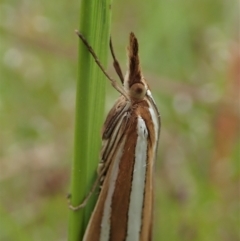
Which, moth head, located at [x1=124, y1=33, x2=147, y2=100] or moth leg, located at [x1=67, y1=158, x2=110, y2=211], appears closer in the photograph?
moth leg, located at [x1=67, y1=158, x2=110, y2=211]

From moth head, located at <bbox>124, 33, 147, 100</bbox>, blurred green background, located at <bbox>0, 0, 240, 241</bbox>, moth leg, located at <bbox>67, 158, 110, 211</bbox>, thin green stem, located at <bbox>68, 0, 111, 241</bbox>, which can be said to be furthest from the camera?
blurred green background, located at <bbox>0, 0, 240, 241</bbox>

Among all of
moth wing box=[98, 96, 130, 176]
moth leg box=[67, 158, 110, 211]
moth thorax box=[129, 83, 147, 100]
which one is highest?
moth thorax box=[129, 83, 147, 100]

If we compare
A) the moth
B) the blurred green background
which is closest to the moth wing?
the moth

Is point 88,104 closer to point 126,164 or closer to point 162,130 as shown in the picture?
point 126,164

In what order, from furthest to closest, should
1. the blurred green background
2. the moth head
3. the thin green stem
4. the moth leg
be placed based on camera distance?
the blurred green background
the moth head
the moth leg
the thin green stem

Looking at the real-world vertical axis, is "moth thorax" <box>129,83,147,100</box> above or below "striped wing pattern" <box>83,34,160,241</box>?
above

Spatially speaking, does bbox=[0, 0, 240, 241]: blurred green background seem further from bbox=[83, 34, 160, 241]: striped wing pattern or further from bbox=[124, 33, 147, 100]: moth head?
bbox=[124, 33, 147, 100]: moth head

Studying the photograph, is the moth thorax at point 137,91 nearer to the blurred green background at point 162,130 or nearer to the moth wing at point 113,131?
the moth wing at point 113,131

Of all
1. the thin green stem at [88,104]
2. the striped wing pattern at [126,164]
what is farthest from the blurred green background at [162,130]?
the thin green stem at [88,104]
